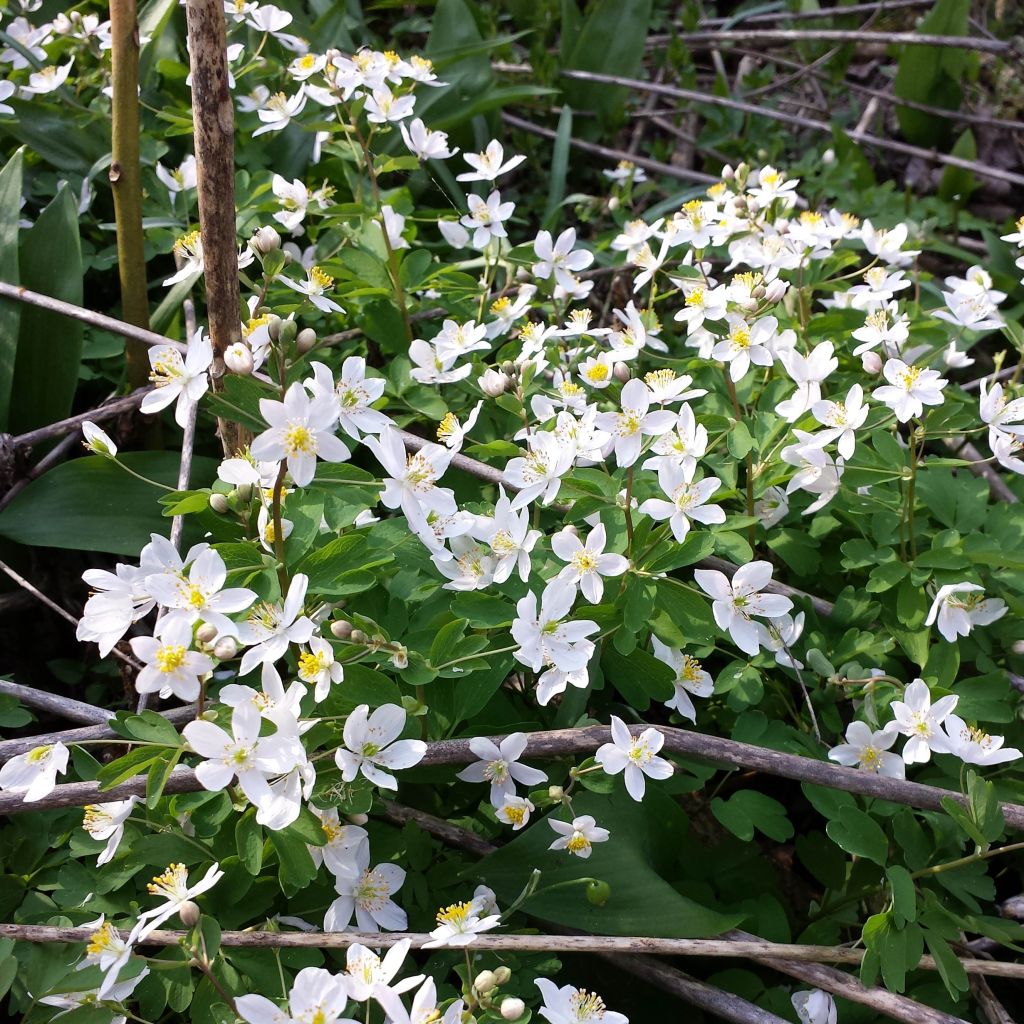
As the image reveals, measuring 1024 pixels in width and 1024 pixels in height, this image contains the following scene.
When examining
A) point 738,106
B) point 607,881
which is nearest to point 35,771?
point 607,881

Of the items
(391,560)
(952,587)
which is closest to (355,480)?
(391,560)

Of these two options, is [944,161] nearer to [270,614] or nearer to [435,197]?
[435,197]

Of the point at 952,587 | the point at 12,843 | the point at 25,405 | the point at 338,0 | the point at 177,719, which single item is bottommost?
the point at 12,843

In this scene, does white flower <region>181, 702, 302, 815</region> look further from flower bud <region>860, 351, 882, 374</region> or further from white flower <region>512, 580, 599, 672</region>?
flower bud <region>860, 351, 882, 374</region>

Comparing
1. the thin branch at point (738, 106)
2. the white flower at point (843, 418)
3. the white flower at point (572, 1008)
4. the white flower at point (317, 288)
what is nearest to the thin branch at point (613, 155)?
the thin branch at point (738, 106)

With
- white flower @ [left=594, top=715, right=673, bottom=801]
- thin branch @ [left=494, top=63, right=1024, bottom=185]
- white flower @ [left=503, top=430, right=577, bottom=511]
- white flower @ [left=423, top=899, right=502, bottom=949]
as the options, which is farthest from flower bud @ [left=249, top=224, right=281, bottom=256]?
thin branch @ [left=494, top=63, right=1024, bottom=185]
